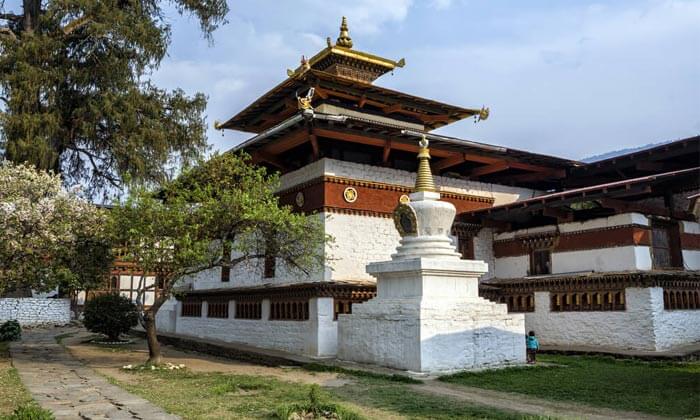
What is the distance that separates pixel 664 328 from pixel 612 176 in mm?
6431

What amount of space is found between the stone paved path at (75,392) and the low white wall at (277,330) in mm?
4830

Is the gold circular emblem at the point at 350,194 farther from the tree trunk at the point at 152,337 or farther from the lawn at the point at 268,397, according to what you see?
the lawn at the point at 268,397

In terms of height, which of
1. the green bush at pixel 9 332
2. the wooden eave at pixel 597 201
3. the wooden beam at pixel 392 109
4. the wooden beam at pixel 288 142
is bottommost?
the green bush at pixel 9 332

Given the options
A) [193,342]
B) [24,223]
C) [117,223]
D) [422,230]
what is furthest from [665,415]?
[193,342]

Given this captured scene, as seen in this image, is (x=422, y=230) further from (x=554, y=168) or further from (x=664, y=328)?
(x=554, y=168)

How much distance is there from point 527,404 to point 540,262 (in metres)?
9.02

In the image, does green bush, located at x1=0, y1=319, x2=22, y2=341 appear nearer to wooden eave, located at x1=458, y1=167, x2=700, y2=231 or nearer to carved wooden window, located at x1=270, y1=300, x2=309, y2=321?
carved wooden window, located at x1=270, y1=300, x2=309, y2=321

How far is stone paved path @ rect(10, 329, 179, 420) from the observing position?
757 cm

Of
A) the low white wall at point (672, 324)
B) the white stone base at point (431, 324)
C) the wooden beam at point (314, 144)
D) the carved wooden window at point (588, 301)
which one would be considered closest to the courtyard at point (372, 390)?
the white stone base at point (431, 324)

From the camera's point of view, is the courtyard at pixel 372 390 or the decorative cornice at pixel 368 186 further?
the decorative cornice at pixel 368 186

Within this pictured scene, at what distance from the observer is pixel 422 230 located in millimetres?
13273

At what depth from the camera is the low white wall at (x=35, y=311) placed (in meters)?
29.4

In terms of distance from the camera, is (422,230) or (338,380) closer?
(338,380)

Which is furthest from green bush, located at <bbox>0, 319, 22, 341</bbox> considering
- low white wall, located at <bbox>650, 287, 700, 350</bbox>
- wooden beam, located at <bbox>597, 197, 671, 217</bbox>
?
low white wall, located at <bbox>650, 287, 700, 350</bbox>
